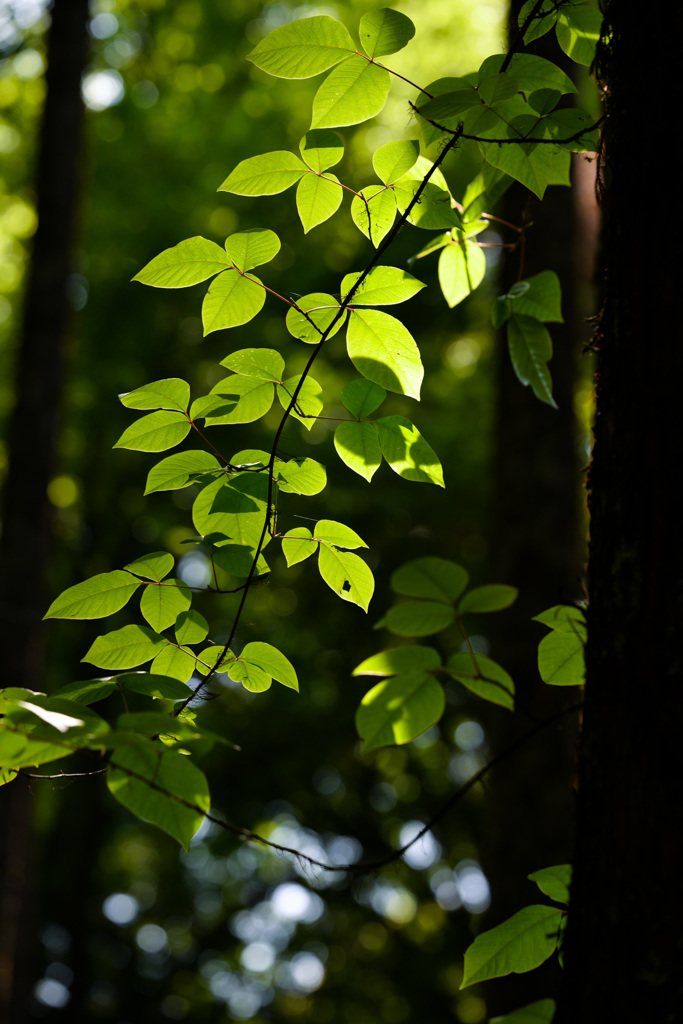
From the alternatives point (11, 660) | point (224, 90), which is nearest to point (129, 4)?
point (224, 90)

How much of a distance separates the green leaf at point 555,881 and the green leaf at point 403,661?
30cm

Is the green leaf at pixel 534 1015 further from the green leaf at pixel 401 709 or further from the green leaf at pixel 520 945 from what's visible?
the green leaf at pixel 401 709

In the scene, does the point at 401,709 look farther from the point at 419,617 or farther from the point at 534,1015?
the point at 534,1015

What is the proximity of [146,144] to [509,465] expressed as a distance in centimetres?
716

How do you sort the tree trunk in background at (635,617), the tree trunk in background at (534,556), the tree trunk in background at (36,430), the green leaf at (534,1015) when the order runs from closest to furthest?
the tree trunk in background at (635,617)
the green leaf at (534,1015)
the tree trunk in background at (534,556)
the tree trunk in background at (36,430)

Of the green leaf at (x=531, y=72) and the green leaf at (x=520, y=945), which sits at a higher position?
the green leaf at (x=531, y=72)

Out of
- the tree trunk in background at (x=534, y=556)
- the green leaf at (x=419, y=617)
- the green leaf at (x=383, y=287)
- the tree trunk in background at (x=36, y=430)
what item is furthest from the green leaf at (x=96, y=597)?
the tree trunk in background at (x=36, y=430)

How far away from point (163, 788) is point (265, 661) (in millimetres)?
325

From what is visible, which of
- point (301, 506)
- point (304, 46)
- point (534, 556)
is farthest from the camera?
point (301, 506)

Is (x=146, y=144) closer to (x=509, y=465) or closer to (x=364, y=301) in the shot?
(x=509, y=465)

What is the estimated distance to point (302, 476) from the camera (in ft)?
3.34

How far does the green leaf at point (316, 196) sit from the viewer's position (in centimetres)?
96

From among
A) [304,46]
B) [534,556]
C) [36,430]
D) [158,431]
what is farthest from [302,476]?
[36,430]

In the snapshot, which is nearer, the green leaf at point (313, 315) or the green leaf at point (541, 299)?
the green leaf at point (313, 315)
